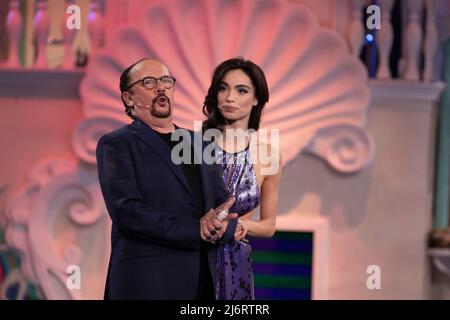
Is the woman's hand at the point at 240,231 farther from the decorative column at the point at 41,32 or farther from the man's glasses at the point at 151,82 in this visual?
the decorative column at the point at 41,32

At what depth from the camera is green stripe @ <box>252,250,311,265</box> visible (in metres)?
2.15

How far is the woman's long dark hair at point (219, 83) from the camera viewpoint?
166 centimetres

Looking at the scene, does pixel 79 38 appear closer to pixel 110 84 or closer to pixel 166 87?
pixel 110 84

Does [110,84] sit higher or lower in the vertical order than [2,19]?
lower

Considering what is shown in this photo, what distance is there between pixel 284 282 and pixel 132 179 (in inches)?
29.6

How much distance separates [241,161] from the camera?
5.46ft

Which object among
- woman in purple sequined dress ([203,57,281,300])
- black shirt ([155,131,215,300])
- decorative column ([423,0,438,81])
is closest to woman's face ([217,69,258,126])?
woman in purple sequined dress ([203,57,281,300])

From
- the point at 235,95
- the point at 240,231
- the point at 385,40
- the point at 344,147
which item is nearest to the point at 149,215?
the point at 240,231

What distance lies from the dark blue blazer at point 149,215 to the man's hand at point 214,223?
0.01 metres

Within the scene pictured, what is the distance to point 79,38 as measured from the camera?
87.2 inches

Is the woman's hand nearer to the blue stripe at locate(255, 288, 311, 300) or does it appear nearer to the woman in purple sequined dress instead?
the woman in purple sequined dress

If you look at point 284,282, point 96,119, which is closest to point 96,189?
point 96,119

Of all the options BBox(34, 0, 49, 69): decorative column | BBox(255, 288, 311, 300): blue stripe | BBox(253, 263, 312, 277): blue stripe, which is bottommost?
BBox(255, 288, 311, 300): blue stripe
